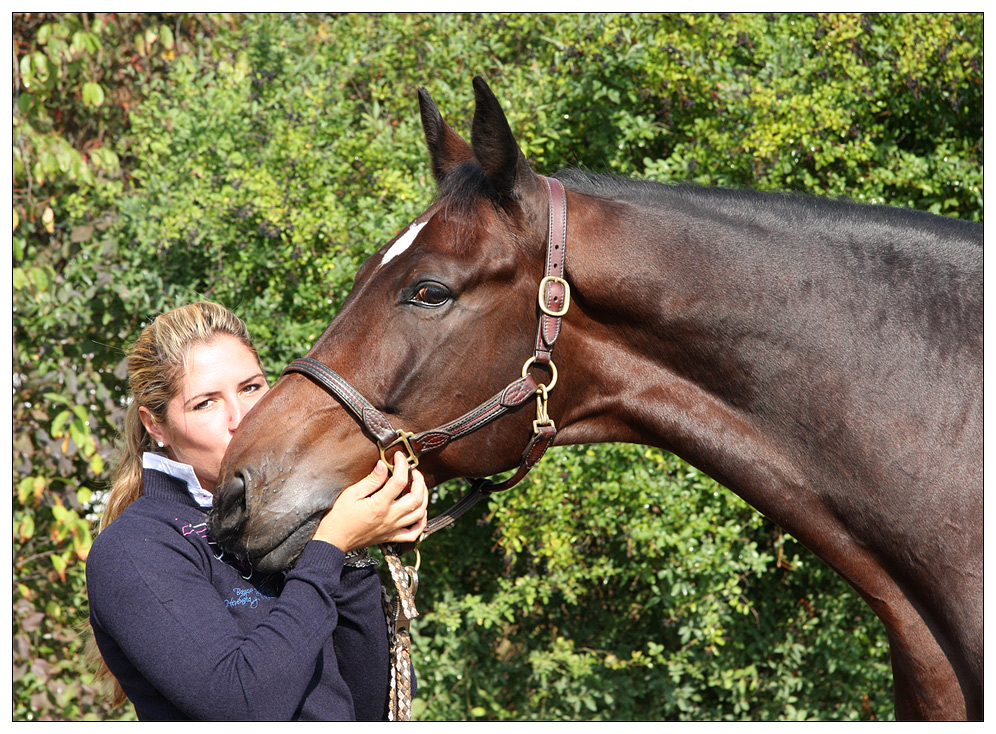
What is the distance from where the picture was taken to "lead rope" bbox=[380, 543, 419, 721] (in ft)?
5.99

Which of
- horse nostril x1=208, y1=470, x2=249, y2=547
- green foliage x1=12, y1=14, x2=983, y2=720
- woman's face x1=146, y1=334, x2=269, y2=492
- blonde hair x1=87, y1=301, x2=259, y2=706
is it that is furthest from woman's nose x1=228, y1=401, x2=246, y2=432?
green foliage x1=12, y1=14, x2=983, y2=720

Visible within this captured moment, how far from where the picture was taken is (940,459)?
170 cm

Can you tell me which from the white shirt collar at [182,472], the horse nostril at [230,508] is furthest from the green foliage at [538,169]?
the horse nostril at [230,508]

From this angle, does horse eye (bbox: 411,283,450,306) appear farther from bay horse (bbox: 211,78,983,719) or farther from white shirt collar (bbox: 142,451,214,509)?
white shirt collar (bbox: 142,451,214,509)

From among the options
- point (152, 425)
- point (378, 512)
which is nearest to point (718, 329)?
point (378, 512)

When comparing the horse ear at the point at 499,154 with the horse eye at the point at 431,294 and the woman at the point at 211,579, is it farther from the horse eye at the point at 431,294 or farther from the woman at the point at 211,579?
the woman at the point at 211,579

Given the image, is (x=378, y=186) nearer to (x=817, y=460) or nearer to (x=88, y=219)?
(x=88, y=219)

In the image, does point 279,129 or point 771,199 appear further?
point 279,129

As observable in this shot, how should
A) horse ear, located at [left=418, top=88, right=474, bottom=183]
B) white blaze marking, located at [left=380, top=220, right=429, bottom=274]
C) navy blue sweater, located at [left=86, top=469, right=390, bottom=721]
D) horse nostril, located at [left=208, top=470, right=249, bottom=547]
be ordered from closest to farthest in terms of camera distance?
navy blue sweater, located at [left=86, top=469, right=390, bottom=721]
horse nostril, located at [left=208, top=470, right=249, bottom=547]
white blaze marking, located at [left=380, top=220, right=429, bottom=274]
horse ear, located at [left=418, top=88, right=474, bottom=183]

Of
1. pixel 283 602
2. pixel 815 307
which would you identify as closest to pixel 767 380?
pixel 815 307

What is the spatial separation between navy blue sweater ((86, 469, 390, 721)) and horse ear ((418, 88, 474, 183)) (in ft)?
3.44

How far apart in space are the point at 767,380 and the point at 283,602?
112 centimetres

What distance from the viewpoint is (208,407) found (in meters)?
1.91

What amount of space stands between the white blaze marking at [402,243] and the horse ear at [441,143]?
0.94 feet
